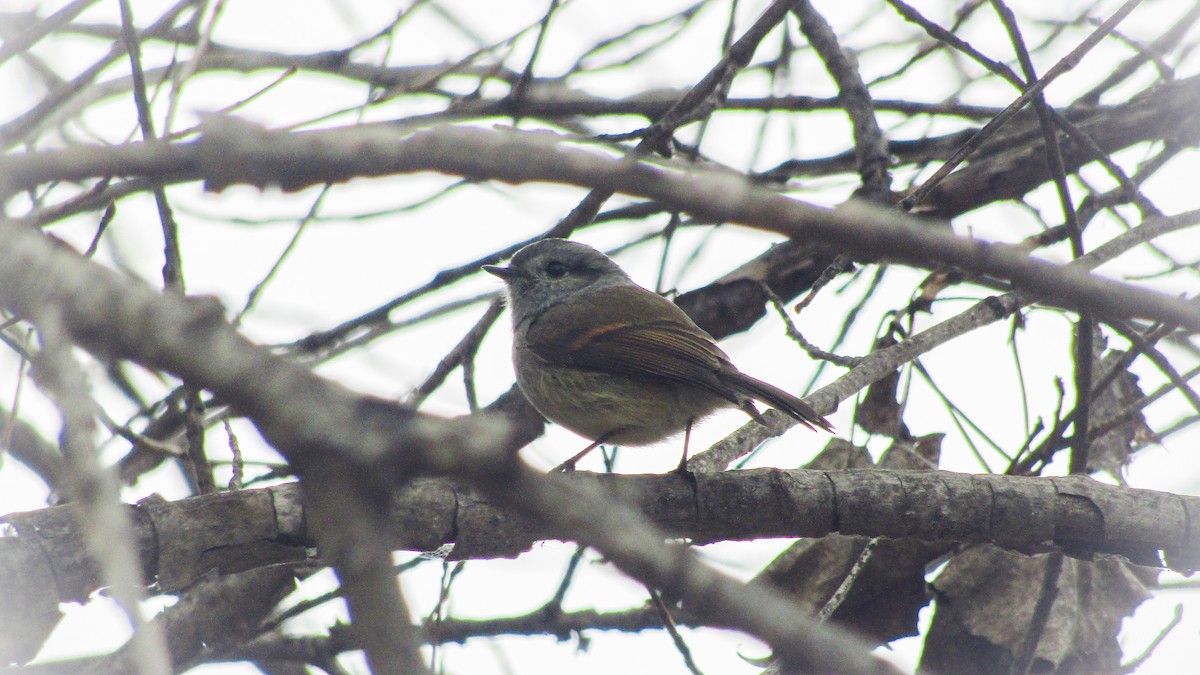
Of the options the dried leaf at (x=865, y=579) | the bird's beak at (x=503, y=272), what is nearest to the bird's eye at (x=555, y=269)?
the bird's beak at (x=503, y=272)

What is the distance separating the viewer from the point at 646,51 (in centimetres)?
505

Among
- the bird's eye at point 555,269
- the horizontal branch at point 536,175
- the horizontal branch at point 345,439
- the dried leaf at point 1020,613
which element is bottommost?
the horizontal branch at point 345,439

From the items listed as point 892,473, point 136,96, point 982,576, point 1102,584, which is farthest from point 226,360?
point 1102,584

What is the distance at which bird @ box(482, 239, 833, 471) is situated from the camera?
426cm

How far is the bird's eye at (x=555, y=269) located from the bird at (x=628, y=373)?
2.17ft

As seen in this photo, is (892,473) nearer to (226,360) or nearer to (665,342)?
(665,342)

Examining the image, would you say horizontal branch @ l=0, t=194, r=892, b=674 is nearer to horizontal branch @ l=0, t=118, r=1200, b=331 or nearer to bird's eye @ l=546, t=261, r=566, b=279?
horizontal branch @ l=0, t=118, r=1200, b=331

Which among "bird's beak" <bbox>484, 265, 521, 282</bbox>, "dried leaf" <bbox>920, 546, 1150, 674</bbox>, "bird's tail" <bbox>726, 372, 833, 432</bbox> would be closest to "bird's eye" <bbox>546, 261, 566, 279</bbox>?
"bird's beak" <bbox>484, 265, 521, 282</bbox>

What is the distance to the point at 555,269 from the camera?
19.3 ft

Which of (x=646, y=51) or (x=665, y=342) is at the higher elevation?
(x=646, y=51)

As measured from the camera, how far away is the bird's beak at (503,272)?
5.42m

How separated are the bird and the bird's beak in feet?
1.36

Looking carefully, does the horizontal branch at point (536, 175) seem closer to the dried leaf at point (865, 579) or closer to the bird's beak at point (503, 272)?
the dried leaf at point (865, 579)

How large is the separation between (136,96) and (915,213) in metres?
3.30
